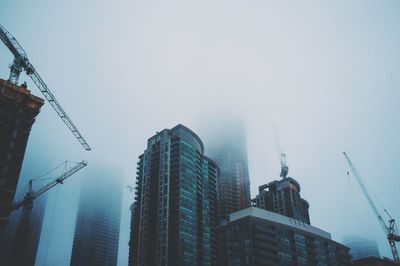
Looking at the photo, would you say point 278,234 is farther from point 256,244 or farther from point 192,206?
point 192,206

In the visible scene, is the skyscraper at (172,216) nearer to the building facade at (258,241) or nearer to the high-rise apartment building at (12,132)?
the building facade at (258,241)

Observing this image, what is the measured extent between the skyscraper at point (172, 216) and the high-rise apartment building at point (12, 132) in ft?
272

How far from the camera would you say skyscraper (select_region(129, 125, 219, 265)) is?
16750 cm

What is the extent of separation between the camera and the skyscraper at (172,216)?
168 metres

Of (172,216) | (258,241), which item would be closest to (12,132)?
(172,216)

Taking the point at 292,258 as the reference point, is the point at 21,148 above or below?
above

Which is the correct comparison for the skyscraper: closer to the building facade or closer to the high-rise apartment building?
the building facade

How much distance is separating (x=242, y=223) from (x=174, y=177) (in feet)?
139

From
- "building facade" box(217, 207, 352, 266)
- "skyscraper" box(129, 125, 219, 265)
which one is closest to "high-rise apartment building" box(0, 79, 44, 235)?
"skyscraper" box(129, 125, 219, 265)

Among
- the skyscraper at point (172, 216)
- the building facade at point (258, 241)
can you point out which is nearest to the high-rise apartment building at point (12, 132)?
the skyscraper at point (172, 216)

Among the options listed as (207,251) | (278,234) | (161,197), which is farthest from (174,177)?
(278,234)

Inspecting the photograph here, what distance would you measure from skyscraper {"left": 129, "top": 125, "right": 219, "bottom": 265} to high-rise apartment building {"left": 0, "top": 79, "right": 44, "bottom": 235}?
8305cm

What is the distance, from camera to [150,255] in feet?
564

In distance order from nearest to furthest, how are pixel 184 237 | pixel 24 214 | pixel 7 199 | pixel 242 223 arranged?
pixel 7 199, pixel 24 214, pixel 184 237, pixel 242 223
